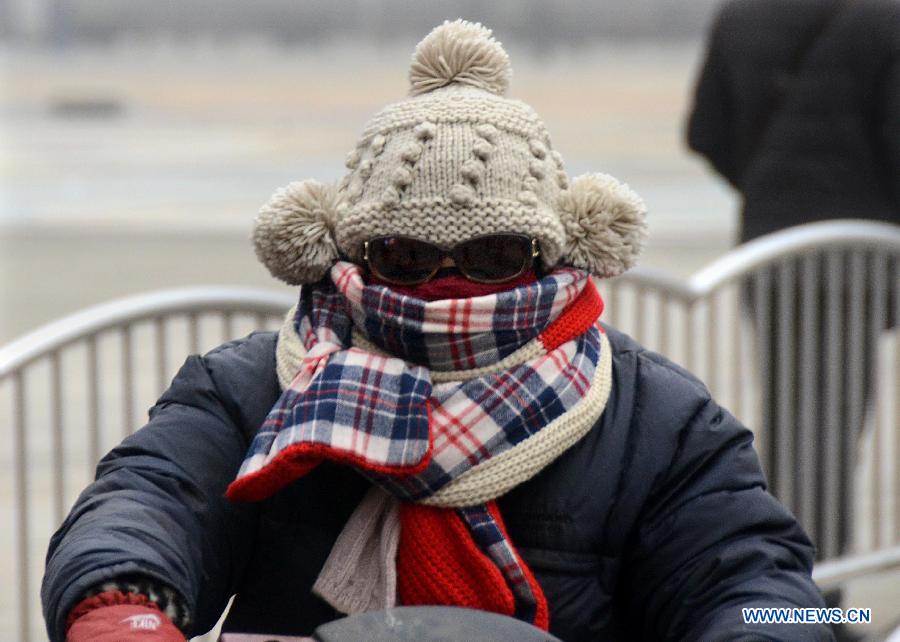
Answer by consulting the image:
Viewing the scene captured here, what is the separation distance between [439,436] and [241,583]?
1.24ft

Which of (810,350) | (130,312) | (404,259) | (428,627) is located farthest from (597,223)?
(810,350)

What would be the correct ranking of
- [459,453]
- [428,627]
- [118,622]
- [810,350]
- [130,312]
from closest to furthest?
1. [428,627]
2. [118,622]
3. [459,453]
4. [130,312]
5. [810,350]

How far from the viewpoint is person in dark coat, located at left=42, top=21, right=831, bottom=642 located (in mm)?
2129

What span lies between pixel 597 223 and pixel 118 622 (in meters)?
0.87

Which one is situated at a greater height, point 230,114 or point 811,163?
point 811,163

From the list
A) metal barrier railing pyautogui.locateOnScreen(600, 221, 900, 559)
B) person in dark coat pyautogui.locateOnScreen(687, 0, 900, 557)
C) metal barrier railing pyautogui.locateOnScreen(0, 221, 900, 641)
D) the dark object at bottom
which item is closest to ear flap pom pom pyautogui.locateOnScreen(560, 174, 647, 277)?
the dark object at bottom

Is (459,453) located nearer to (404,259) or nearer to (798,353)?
(404,259)

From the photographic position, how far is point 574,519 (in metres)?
2.17

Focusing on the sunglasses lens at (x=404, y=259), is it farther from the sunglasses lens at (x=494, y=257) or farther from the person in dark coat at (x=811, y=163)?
the person in dark coat at (x=811, y=163)

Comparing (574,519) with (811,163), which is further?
(811,163)

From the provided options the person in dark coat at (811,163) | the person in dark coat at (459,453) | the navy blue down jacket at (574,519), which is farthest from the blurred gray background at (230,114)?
the person in dark coat at (811,163)

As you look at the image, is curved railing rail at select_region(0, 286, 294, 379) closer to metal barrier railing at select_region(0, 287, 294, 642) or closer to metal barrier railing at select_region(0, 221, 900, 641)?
metal barrier railing at select_region(0, 287, 294, 642)

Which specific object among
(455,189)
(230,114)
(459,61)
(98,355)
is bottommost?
(230,114)

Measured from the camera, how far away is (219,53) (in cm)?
3606
